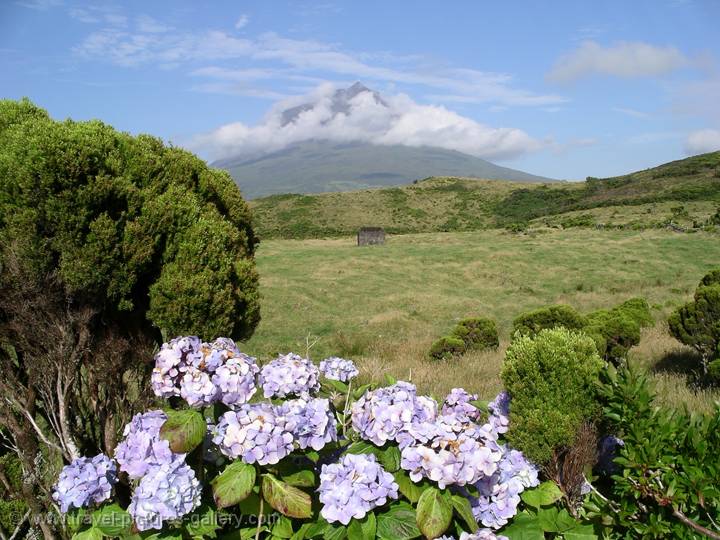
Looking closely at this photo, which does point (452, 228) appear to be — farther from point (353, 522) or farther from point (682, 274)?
point (353, 522)

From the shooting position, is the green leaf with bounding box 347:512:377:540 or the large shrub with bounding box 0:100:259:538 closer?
the green leaf with bounding box 347:512:377:540

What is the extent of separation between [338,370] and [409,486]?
1.36m

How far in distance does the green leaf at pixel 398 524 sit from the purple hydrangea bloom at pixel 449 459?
0.22 m

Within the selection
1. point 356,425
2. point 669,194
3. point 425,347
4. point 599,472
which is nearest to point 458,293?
point 425,347

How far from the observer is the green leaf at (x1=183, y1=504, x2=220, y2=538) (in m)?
2.75

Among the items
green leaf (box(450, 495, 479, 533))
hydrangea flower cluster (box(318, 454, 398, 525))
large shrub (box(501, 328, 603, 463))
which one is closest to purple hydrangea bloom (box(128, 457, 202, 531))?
hydrangea flower cluster (box(318, 454, 398, 525))

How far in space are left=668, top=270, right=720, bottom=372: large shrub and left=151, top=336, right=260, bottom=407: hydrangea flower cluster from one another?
9.12 m

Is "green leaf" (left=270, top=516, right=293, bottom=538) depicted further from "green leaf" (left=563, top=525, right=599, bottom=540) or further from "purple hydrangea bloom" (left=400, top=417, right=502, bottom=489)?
"green leaf" (left=563, top=525, right=599, bottom=540)

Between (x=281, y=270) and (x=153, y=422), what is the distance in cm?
2371

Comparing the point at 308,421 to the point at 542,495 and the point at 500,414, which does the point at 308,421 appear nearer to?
the point at 542,495

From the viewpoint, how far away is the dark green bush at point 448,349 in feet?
40.3

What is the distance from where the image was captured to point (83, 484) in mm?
2779

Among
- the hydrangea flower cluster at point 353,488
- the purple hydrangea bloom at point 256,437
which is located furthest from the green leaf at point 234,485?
the hydrangea flower cluster at point 353,488

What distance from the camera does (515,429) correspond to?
4230 millimetres
